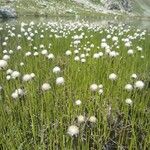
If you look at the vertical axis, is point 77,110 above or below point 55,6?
above

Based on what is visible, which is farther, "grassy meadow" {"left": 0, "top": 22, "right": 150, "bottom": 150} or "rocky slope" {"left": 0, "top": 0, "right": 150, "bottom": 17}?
"rocky slope" {"left": 0, "top": 0, "right": 150, "bottom": 17}

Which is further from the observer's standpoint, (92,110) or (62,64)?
(62,64)

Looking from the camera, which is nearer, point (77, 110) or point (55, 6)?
point (77, 110)

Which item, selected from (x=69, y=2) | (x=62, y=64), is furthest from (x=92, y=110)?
(x=69, y=2)

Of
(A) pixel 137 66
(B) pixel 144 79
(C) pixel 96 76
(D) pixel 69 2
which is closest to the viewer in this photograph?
(C) pixel 96 76

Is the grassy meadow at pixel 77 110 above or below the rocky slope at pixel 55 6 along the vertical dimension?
above

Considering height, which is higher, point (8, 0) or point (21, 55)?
point (21, 55)

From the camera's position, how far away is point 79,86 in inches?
330

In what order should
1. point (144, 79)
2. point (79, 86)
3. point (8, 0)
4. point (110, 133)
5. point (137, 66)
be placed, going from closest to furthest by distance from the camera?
point (110, 133) < point (79, 86) < point (144, 79) < point (137, 66) < point (8, 0)

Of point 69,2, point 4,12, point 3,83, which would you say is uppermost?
point 3,83

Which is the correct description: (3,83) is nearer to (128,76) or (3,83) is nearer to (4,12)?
(128,76)

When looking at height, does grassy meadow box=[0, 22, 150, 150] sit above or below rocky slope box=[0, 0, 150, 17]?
above

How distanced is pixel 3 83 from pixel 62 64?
4.21 meters

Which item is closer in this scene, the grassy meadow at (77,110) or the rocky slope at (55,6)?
the grassy meadow at (77,110)
